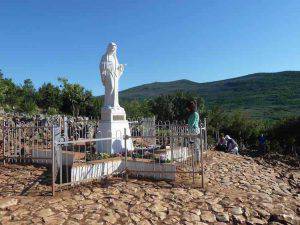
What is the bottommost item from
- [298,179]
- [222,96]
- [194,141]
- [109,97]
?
[298,179]

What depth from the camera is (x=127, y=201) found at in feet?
25.9

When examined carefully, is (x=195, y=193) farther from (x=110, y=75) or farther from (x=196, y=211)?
(x=110, y=75)

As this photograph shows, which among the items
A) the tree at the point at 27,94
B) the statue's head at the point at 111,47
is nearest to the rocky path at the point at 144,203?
the statue's head at the point at 111,47

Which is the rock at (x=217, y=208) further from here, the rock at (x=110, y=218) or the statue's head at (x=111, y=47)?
the statue's head at (x=111, y=47)

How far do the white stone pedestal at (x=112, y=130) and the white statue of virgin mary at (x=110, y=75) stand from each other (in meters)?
0.31

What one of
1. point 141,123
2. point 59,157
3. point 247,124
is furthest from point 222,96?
point 59,157

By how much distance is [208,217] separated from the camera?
7516 millimetres

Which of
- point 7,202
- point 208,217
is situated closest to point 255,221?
point 208,217

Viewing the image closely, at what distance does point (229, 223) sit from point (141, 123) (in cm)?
917

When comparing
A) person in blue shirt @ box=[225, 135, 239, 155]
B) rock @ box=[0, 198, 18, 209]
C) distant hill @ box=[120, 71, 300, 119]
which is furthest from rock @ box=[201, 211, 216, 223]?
distant hill @ box=[120, 71, 300, 119]

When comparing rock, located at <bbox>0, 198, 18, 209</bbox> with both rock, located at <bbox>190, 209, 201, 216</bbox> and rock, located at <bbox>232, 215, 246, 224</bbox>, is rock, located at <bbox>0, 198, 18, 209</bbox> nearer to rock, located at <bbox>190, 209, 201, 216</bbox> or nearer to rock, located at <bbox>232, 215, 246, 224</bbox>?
rock, located at <bbox>190, 209, 201, 216</bbox>

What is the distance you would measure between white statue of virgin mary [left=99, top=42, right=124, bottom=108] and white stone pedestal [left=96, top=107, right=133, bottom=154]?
0.31 metres

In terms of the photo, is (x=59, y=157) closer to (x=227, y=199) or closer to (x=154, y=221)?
(x=154, y=221)

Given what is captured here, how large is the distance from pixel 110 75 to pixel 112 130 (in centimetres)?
204
